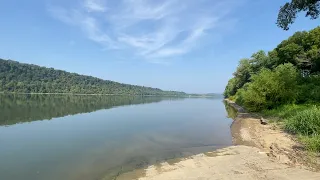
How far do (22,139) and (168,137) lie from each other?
10.8m

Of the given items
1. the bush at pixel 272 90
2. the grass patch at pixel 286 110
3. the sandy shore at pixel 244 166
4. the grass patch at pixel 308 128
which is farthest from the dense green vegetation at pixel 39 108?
the grass patch at pixel 286 110

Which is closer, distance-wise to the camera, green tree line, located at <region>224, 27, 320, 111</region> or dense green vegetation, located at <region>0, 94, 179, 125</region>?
green tree line, located at <region>224, 27, 320, 111</region>

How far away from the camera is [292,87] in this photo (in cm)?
2923

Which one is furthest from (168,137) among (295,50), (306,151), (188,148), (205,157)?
(295,50)

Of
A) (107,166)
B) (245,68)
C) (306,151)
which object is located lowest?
(107,166)

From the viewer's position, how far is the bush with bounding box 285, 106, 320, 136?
14154 millimetres

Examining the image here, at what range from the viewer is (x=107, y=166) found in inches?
488

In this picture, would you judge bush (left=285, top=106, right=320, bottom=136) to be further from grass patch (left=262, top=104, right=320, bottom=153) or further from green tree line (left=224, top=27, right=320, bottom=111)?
green tree line (left=224, top=27, right=320, bottom=111)

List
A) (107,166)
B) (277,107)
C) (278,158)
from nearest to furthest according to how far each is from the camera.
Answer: (278,158) → (107,166) → (277,107)

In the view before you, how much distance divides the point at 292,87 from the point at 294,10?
10.0 meters

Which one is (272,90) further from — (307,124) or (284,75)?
(307,124)

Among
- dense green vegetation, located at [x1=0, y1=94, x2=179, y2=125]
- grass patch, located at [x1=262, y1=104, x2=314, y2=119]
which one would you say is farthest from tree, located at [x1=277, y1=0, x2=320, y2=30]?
dense green vegetation, located at [x1=0, y1=94, x2=179, y2=125]

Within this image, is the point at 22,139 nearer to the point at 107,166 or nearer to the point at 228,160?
the point at 107,166

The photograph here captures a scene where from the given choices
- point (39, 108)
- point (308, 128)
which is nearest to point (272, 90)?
point (308, 128)
